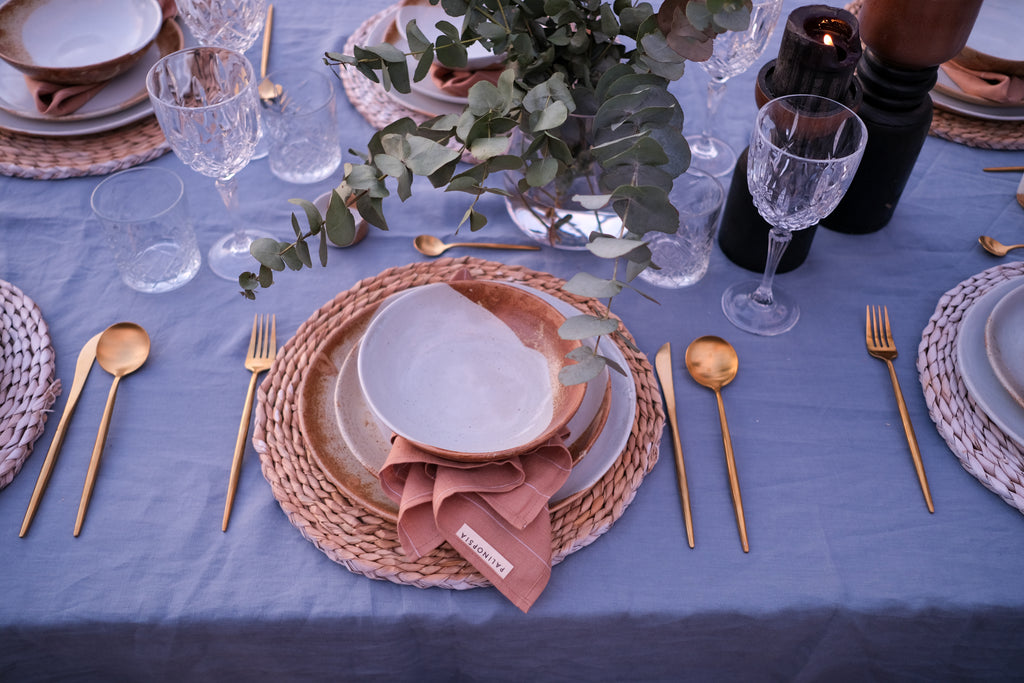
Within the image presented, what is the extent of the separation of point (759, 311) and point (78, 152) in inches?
33.8

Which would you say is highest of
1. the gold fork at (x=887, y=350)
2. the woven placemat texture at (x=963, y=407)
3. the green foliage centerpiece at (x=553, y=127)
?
the green foliage centerpiece at (x=553, y=127)

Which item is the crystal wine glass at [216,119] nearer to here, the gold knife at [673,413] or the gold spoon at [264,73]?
the gold spoon at [264,73]

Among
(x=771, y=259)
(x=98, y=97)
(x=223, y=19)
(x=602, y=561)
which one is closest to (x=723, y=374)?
(x=771, y=259)

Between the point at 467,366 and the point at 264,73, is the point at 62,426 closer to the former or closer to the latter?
the point at 467,366

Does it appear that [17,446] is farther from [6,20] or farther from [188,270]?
[6,20]

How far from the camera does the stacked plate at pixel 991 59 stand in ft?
3.24

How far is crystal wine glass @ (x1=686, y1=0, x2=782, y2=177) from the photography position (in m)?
0.89

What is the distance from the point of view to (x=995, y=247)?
34.8 inches

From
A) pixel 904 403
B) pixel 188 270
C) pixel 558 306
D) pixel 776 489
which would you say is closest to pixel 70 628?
pixel 188 270

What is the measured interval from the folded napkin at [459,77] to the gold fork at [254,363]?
388mm

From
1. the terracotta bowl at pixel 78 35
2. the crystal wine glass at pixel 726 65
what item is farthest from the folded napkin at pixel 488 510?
the terracotta bowl at pixel 78 35

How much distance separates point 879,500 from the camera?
2.25 ft

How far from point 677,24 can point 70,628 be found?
0.69m

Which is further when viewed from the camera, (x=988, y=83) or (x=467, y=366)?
(x=988, y=83)
